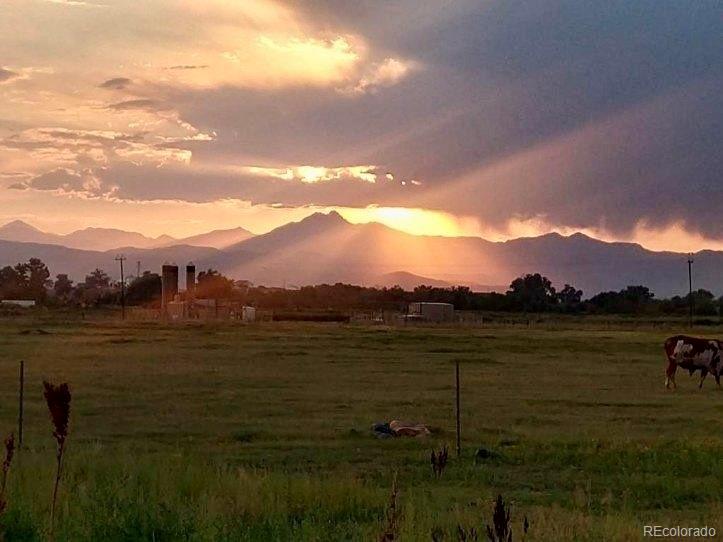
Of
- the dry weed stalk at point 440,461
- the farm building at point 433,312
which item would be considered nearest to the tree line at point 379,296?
the farm building at point 433,312

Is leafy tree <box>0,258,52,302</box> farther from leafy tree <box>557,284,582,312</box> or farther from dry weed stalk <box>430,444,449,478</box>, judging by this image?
dry weed stalk <box>430,444,449,478</box>

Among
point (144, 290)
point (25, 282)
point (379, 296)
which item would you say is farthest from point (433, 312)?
point (25, 282)

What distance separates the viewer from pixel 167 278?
5236 inches

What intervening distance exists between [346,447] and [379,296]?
156m

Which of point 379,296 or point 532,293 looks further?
point 379,296

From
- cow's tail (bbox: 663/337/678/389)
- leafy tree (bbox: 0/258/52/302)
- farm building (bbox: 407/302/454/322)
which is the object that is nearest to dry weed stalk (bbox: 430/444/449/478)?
cow's tail (bbox: 663/337/678/389)

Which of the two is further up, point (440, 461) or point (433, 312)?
point (433, 312)

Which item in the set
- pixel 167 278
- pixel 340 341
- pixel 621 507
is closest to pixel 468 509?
pixel 621 507

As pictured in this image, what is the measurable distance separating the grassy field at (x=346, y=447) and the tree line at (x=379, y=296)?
Result: 3591 inches

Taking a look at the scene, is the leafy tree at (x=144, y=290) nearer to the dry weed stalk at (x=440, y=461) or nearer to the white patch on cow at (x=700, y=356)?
the white patch on cow at (x=700, y=356)

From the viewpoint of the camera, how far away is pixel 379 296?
174m

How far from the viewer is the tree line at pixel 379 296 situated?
451 ft

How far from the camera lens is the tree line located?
138 metres

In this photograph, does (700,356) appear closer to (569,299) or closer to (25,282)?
(569,299)
